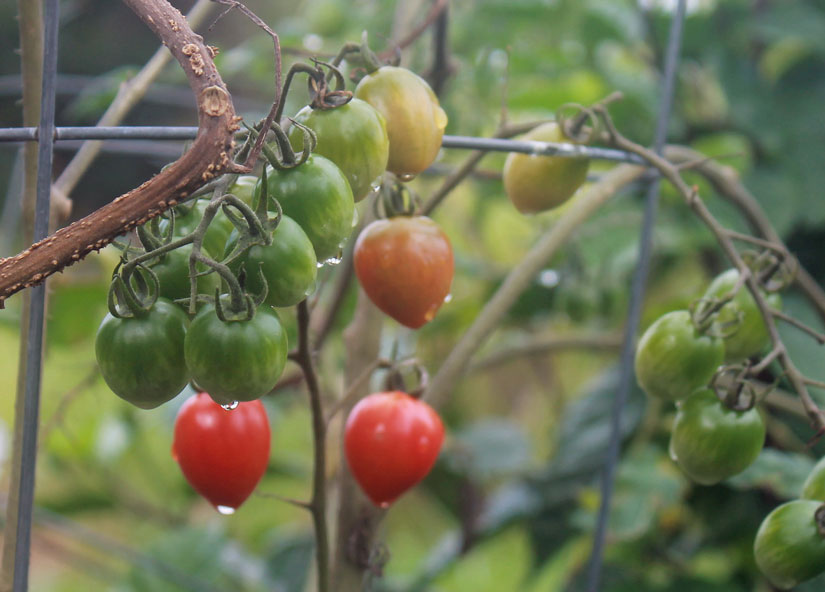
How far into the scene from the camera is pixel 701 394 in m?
0.44

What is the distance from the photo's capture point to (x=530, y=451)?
1.10 m

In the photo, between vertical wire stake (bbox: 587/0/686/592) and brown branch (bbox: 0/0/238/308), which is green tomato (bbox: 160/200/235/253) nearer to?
brown branch (bbox: 0/0/238/308)

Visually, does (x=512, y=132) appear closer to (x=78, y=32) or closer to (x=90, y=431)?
(x=90, y=431)

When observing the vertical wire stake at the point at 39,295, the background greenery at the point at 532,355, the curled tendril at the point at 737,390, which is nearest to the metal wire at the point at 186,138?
the vertical wire stake at the point at 39,295

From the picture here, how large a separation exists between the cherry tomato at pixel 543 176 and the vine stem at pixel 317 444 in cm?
16

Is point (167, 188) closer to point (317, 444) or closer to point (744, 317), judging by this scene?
point (317, 444)

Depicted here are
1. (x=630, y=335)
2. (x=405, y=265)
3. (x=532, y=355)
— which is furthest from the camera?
(x=532, y=355)

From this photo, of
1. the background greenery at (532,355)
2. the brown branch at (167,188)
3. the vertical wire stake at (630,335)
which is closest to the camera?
the brown branch at (167,188)

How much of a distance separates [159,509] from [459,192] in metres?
0.62

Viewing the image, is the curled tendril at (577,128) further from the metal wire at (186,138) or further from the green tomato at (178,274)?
the green tomato at (178,274)

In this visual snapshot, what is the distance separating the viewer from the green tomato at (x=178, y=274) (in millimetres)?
308

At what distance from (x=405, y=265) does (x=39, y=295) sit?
16 cm

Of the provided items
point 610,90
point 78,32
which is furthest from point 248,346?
point 78,32

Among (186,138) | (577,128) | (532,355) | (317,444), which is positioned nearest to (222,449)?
(317,444)
